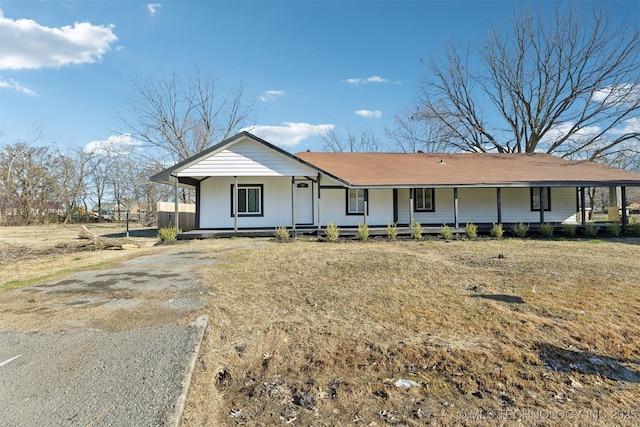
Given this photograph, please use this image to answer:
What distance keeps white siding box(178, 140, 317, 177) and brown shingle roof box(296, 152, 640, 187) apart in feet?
7.42

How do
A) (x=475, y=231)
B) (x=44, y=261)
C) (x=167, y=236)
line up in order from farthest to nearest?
(x=475, y=231), (x=167, y=236), (x=44, y=261)

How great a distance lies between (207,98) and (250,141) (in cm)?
2034

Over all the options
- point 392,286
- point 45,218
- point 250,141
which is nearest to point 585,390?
point 392,286

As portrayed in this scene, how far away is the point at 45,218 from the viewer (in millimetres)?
32125

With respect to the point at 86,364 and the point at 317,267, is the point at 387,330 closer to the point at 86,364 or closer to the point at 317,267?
the point at 86,364

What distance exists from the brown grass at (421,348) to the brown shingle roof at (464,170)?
8200 mm

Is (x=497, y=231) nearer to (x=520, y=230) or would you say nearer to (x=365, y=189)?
(x=520, y=230)

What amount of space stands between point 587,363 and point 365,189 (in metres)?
12.2

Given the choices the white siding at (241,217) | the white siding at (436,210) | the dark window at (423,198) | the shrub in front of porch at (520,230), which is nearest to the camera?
the shrub in front of porch at (520,230)

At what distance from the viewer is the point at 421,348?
3.91 m

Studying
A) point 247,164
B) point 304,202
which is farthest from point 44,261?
point 304,202

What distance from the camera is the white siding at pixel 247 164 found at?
14430mm

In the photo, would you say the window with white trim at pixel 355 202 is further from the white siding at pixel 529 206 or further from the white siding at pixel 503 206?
the white siding at pixel 529 206

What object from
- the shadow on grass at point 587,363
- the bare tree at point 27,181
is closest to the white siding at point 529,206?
the shadow on grass at point 587,363
